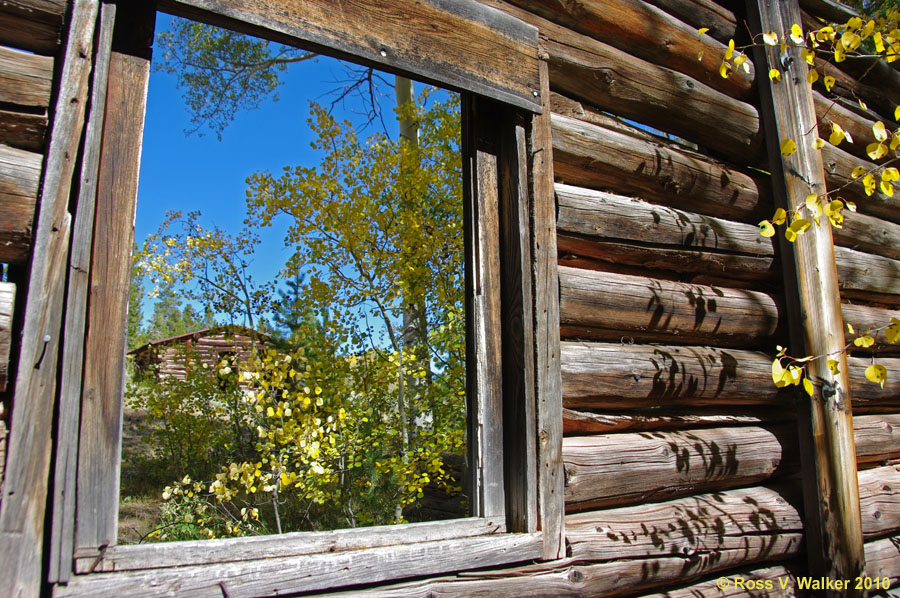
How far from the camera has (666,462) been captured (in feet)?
7.02

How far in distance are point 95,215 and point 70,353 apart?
1.06ft

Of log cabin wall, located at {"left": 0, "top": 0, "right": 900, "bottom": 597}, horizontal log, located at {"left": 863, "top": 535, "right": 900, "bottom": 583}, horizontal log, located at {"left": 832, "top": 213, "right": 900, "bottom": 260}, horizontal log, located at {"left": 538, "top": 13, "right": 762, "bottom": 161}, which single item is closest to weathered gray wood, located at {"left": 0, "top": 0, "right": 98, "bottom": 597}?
log cabin wall, located at {"left": 0, "top": 0, "right": 900, "bottom": 597}

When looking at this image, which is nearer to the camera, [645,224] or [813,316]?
[645,224]

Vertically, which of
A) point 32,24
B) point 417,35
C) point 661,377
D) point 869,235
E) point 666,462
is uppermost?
point 417,35

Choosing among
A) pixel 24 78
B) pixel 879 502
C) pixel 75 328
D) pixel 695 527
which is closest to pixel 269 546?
pixel 75 328

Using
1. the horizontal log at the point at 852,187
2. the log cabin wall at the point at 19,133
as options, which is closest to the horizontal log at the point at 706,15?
the horizontal log at the point at 852,187

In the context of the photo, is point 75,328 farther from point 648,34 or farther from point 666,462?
point 648,34

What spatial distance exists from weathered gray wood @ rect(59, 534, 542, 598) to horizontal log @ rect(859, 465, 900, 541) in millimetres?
1857

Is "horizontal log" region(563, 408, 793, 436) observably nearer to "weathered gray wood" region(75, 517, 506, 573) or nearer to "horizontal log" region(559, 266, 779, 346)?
"horizontal log" region(559, 266, 779, 346)

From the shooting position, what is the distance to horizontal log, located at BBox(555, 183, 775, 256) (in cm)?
210

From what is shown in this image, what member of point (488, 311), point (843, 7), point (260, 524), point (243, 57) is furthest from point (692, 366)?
point (243, 57)

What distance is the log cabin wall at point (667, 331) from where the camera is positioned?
1981 millimetres

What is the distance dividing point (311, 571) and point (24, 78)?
4.16 feet

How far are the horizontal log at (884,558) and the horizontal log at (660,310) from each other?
42.8 inches
